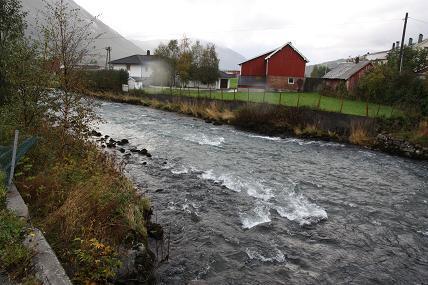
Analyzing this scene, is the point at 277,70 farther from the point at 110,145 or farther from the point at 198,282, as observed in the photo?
the point at 198,282

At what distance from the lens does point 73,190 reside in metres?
8.77

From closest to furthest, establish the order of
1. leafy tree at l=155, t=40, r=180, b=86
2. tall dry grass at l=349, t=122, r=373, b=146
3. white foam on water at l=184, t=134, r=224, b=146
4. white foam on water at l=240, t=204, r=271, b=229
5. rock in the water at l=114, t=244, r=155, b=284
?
rock in the water at l=114, t=244, r=155, b=284 → white foam on water at l=240, t=204, r=271, b=229 → white foam on water at l=184, t=134, r=224, b=146 → tall dry grass at l=349, t=122, r=373, b=146 → leafy tree at l=155, t=40, r=180, b=86

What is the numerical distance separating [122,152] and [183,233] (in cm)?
987

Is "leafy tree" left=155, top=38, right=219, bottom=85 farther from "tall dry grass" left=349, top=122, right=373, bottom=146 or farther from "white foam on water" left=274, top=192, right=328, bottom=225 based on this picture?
"white foam on water" left=274, top=192, right=328, bottom=225

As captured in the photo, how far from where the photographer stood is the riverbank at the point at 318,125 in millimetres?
22109

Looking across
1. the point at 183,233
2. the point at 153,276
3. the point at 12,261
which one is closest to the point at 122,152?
the point at 183,233

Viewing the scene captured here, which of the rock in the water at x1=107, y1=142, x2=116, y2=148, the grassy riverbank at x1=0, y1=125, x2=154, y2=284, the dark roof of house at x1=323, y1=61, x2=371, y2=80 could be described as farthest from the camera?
the dark roof of house at x1=323, y1=61, x2=371, y2=80

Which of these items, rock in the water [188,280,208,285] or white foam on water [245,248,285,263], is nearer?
rock in the water [188,280,208,285]

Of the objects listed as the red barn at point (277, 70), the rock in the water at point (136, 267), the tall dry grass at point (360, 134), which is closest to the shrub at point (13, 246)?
the rock in the water at point (136, 267)

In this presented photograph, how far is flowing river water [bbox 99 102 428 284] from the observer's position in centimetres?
847

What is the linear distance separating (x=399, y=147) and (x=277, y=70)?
3083 centimetres

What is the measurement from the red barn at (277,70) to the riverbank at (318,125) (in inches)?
659

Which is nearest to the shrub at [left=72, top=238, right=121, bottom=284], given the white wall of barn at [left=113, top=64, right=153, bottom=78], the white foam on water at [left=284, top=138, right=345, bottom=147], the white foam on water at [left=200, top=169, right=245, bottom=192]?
the white foam on water at [left=200, top=169, right=245, bottom=192]

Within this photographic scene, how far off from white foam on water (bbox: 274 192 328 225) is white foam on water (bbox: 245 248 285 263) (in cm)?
218
